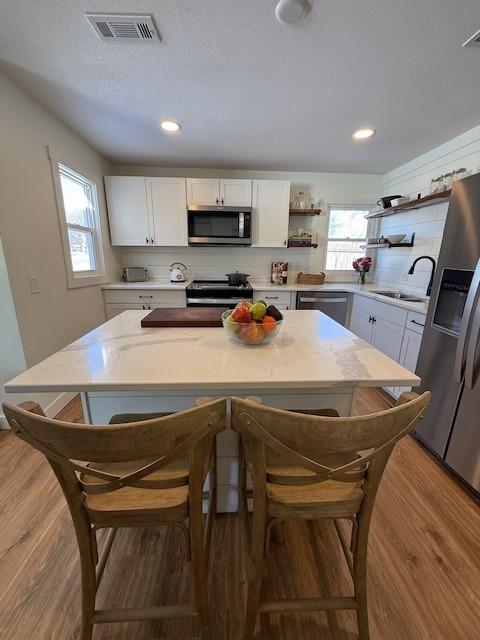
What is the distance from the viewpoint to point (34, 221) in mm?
2033

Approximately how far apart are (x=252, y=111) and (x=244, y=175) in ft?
4.90

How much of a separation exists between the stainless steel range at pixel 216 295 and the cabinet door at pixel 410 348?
1728 mm

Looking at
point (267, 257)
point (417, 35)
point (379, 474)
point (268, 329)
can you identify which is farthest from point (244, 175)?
point (379, 474)

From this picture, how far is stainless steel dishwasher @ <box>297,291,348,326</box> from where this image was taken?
3.31 meters

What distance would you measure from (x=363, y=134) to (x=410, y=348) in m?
2.04

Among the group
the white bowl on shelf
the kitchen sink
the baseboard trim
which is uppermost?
the white bowl on shelf

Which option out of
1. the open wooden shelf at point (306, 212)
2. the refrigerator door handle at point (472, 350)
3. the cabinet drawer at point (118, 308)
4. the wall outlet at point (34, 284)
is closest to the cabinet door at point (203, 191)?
the open wooden shelf at point (306, 212)

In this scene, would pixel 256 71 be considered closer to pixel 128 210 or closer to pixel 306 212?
pixel 306 212

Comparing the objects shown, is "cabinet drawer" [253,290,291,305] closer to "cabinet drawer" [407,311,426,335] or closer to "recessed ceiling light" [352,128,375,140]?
"cabinet drawer" [407,311,426,335]

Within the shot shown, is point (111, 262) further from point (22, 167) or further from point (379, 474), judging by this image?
point (379, 474)

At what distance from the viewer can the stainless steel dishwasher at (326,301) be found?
3.31 meters

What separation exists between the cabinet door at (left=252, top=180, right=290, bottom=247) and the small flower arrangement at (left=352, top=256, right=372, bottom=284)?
107cm

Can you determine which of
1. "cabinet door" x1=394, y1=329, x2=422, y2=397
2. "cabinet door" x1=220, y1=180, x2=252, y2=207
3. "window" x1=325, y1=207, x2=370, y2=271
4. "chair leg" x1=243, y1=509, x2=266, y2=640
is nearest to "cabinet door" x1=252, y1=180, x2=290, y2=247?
"cabinet door" x1=220, y1=180, x2=252, y2=207

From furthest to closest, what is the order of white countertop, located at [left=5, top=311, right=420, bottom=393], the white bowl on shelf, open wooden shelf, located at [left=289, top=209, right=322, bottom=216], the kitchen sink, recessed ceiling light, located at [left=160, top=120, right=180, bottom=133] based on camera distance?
1. open wooden shelf, located at [left=289, top=209, right=322, bottom=216]
2. the white bowl on shelf
3. the kitchen sink
4. recessed ceiling light, located at [left=160, top=120, right=180, bottom=133]
5. white countertop, located at [left=5, top=311, right=420, bottom=393]
